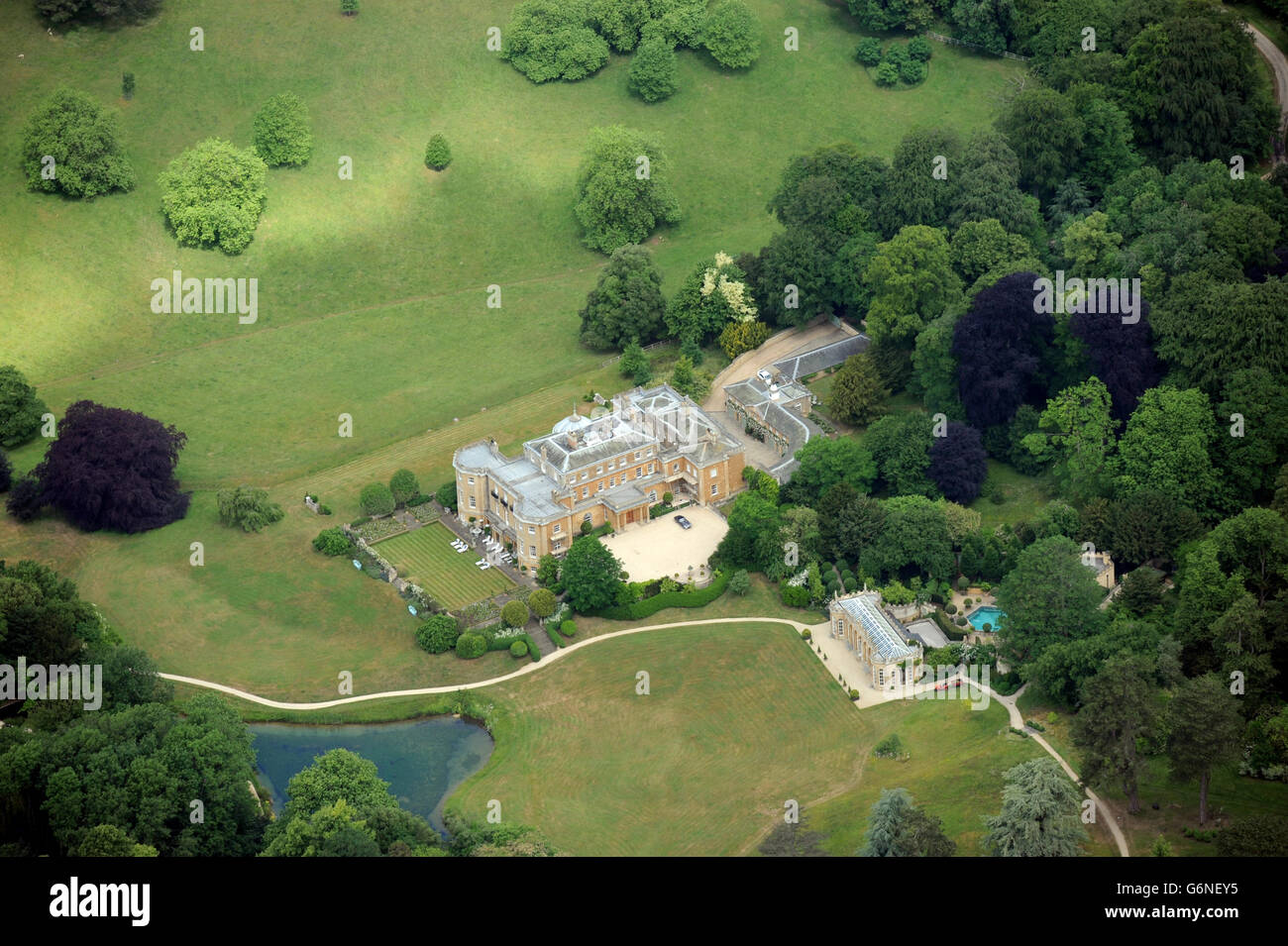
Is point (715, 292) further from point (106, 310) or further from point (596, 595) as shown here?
point (106, 310)

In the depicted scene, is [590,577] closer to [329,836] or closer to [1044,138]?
[329,836]

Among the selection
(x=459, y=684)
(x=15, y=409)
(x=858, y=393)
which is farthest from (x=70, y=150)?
(x=858, y=393)

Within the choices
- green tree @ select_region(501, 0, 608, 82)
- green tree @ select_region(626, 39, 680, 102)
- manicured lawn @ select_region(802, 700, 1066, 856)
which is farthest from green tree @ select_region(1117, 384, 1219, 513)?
green tree @ select_region(501, 0, 608, 82)

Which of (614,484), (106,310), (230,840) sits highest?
(106,310)

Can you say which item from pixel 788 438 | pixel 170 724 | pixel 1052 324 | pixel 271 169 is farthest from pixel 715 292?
pixel 170 724

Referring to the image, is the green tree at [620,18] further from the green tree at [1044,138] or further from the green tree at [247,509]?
the green tree at [247,509]

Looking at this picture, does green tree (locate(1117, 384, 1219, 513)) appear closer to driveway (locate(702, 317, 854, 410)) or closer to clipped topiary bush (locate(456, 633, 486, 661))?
driveway (locate(702, 317, 854, 410))
